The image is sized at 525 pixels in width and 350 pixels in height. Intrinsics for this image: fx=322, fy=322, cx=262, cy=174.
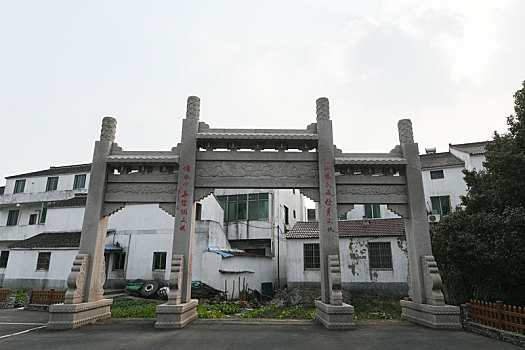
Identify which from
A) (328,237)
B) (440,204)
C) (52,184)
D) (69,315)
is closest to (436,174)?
(440,204)

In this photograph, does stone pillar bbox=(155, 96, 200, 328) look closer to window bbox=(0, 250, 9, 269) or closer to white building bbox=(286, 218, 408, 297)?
white building bbox=(286, 218, 408, 297)

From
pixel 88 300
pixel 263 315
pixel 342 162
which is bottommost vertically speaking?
pixel 263 315

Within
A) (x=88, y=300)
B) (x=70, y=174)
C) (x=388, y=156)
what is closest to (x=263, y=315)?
(x=88, y=300)

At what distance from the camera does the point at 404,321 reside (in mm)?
9250

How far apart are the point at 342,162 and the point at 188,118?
4.85m

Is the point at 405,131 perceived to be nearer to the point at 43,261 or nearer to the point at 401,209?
the point at 401,209

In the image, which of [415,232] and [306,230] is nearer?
[415,232]

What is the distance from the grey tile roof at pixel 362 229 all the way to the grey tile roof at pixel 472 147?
8.58 meters

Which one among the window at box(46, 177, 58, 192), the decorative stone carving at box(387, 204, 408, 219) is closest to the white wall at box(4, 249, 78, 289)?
the window at box(46, 177, 58, 192)

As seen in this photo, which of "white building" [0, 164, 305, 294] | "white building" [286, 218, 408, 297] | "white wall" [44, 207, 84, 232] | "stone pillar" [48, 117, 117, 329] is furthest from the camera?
"white wall" [44, 207, 84, 232]

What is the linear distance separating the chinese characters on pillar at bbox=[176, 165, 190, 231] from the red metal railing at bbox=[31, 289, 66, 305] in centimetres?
727

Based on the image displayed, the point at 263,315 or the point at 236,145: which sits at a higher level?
the point at 236,145

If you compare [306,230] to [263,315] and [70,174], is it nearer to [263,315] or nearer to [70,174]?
[263,315]

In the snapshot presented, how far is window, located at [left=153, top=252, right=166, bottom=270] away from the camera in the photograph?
1998cm
